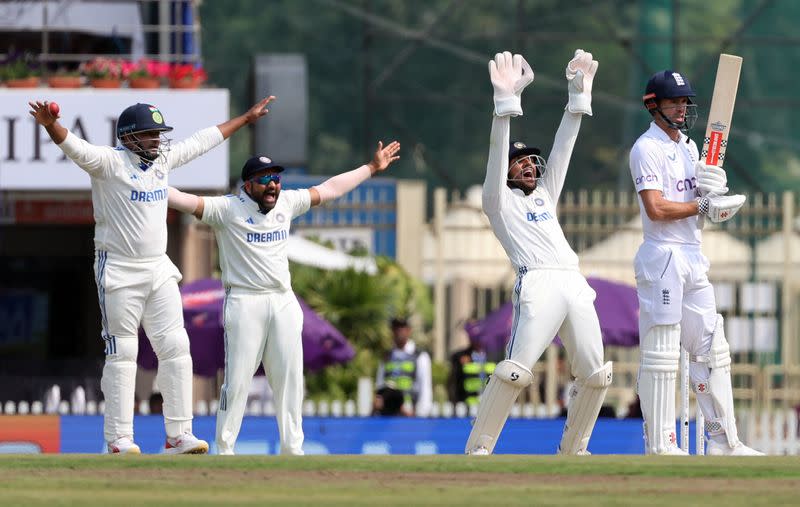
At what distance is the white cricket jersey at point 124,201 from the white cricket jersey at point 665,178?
2.70 meters

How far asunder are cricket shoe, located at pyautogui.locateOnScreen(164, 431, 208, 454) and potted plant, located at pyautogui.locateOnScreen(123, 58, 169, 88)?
27.8 feet

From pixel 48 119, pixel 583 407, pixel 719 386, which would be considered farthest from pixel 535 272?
pixel 48 119

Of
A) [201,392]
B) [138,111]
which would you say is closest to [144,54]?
[201,392]

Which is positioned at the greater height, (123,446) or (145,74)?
(145,74)

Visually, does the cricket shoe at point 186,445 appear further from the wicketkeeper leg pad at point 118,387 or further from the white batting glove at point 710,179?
the white batting glove at point 710,179

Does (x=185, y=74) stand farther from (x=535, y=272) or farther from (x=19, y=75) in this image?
(x=535, y=272)

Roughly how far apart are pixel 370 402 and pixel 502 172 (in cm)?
859

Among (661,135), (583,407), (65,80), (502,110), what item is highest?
(65,80)

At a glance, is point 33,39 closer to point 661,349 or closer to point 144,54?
point 144,54

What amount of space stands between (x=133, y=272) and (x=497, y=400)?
7.16 feet

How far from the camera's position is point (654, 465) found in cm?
927

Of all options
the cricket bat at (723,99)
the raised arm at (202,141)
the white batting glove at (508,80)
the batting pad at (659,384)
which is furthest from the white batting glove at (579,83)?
the raised arm at (202,141)

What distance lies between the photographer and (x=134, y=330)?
10930 millimetres

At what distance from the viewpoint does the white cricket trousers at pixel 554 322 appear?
35.9ft
